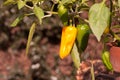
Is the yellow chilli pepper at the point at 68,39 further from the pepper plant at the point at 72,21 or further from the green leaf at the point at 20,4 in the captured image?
the green leaf at the point at 20,4

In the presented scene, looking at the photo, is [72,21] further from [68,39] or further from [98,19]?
[98,19]

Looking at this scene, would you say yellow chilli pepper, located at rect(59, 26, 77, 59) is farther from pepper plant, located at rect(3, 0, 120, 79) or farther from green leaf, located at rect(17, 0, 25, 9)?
green leaf, located at rect(17, 0, 25, 9)

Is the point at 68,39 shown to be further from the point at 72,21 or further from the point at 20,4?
the point at 20,4

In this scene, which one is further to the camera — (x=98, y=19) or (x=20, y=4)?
(x=20, y=4)

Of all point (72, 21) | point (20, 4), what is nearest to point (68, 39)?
point (72, 21)

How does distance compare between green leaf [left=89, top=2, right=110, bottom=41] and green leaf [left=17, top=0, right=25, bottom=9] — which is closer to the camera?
green leaf [left=89, top=2, right=110, bottom=41]

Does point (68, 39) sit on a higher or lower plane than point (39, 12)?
lower

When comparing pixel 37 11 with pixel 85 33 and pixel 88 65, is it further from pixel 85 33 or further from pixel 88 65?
pixel 88 65

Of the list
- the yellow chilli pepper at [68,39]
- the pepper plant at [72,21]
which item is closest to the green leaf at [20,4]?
the pepper plant at [72,21]

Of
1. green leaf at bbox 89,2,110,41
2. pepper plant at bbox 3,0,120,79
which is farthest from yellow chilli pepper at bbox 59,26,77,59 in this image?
green leaf at bbox 89,2,110,41
